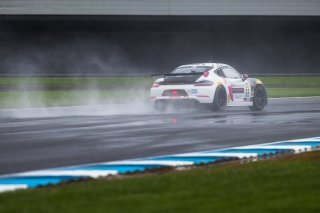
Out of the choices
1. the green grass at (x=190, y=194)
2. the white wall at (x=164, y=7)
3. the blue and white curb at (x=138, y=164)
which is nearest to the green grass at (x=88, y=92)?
the white wall at (x=164, y=7)

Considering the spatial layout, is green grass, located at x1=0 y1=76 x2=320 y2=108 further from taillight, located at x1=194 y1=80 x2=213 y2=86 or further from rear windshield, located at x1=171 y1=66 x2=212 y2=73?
taillight, located at x1=194 y1=80 x2=213 y2=86

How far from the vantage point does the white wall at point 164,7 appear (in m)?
44.4

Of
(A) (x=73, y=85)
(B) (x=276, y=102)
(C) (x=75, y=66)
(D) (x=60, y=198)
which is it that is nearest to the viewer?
(D) (x=60, y=198)

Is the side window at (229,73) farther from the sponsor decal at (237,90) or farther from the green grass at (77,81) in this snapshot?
the green grass at (77,81)

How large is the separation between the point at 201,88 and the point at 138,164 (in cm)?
1119

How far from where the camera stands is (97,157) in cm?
1121

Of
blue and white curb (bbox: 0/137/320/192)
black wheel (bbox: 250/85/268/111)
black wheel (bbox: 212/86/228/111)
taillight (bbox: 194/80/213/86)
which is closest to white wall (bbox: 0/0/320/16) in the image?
black wheel (bbox: 250/85/268/111)

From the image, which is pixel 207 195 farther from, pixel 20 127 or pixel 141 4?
pixel 141 4

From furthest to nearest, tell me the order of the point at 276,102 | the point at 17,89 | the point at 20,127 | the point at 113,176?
the point at 17,89 < the point at 276,102 < the point at 20,127 < the point at 113,176

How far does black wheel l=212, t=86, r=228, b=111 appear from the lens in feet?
70.5

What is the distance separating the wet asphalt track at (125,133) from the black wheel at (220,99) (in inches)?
16.5

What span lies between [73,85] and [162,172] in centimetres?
2649

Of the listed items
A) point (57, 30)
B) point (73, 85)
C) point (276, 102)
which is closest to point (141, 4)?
point (57, 30)

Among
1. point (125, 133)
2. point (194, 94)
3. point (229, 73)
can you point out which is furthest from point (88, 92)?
point (125, 133)
